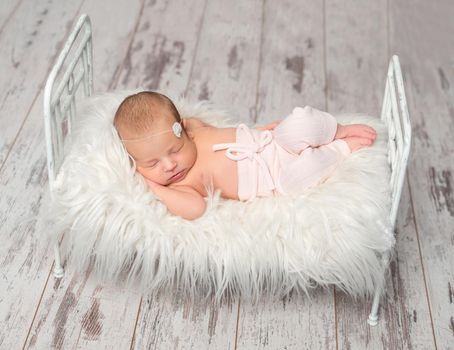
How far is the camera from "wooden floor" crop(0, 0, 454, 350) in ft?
4.92

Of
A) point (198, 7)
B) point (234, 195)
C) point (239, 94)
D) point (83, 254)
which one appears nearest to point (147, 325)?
point (83, 254)

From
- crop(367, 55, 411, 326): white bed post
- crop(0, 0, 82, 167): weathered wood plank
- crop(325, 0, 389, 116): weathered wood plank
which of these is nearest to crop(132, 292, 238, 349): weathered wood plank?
crop(367, 55, 411, 326): white bed post

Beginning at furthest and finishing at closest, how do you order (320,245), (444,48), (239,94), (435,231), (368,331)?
(444,48) → (239,94) → (435,231) → (368,331) → (320,245)

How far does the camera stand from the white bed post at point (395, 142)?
1.31 meters

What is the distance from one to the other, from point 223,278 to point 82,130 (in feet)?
1.51

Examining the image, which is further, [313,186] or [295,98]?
[295,98]

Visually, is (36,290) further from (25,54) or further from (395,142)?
(25,54)

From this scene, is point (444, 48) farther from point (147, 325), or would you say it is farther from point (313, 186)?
point (147, 325)

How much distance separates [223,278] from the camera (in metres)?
1.42

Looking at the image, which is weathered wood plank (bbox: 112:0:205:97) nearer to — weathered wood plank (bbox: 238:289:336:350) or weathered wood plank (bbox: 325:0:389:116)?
weathered wood plank (bbox: 325:0:389:116)

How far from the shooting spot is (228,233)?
1.44m

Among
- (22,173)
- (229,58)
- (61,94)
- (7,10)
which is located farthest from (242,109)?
(7,10)

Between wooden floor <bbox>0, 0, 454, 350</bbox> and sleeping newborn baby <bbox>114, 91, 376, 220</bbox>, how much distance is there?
0.82 feet

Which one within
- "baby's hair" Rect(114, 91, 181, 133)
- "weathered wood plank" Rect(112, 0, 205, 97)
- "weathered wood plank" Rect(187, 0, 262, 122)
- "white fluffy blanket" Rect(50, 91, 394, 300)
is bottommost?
"weathered wood plank" Rect(187, 0, 262, 122)
